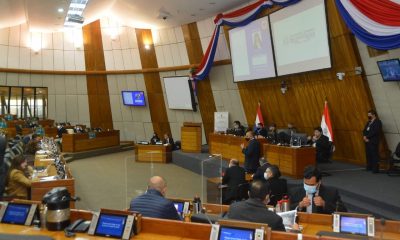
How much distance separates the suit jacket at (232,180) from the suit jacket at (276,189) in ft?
2.91

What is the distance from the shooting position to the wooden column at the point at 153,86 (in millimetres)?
15359

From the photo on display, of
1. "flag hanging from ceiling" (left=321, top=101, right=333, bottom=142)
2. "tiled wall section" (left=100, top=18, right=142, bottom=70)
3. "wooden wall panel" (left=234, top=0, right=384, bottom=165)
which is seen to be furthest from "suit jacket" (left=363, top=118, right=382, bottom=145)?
"tiled wall section" (left=100, top=18, right=142, bottom=70)

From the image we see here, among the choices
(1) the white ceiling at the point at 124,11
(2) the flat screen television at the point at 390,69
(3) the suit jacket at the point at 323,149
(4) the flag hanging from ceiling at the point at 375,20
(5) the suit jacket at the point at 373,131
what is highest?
(1) the white ceiling at the point at 124,11

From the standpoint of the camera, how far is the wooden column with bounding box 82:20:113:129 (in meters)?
16.0

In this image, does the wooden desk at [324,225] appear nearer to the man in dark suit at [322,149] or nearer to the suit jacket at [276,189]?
the suit jacket at [276,189]

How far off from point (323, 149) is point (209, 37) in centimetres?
661

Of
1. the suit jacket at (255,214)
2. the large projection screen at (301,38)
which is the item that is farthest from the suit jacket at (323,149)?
the suit jacket at (255,214)

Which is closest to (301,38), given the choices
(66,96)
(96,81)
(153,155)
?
(153,155)

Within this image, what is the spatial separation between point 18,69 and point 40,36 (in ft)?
5.50

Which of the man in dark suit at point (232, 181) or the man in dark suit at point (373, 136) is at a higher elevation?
the man in dark suit at point (373, 136)

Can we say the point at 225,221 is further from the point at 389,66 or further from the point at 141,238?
the point at 389,66

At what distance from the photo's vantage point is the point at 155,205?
3145 millimetres

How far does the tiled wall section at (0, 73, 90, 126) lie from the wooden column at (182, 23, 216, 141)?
517 cm

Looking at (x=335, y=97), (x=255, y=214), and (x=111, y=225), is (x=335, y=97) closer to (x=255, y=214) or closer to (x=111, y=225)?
(x=255, y=214)
